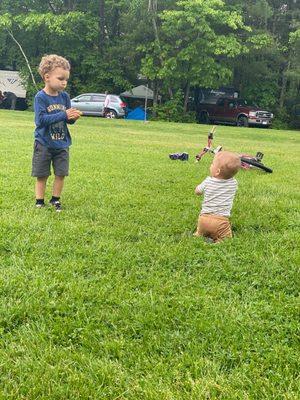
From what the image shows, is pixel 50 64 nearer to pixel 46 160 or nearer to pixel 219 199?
pixel 46 160

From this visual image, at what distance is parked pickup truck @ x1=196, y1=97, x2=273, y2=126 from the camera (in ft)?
88.2

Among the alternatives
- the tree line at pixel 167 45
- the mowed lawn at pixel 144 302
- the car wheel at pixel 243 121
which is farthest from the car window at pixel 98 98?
the mowed lawn at pixel 144 302

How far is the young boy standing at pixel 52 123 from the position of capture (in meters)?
4.80

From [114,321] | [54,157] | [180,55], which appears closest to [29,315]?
[114,321]

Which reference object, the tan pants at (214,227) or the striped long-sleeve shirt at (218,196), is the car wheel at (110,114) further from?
the tan pants at (214,227)

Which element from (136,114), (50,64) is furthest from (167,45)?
(50,64)

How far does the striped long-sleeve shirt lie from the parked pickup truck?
77.0ft

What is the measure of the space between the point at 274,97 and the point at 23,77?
51.9 feet

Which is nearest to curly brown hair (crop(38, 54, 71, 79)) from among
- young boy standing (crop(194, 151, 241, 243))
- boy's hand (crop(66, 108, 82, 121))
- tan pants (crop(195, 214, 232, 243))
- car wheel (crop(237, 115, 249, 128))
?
boy's hand (crop(66, 108, 82, 121))

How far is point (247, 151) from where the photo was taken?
12.2 meters

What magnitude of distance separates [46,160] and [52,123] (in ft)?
1.32

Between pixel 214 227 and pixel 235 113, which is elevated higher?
pixel 235 113

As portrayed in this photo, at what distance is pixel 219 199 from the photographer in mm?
4215

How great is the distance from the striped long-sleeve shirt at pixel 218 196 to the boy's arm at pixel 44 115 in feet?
5.37
